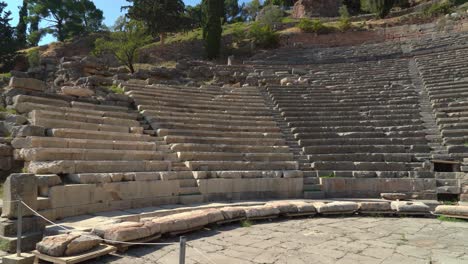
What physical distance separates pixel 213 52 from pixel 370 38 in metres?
10.3

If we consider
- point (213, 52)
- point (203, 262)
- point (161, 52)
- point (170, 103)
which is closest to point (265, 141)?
point (170, 103)

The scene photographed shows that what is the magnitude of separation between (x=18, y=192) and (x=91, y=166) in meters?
2.05

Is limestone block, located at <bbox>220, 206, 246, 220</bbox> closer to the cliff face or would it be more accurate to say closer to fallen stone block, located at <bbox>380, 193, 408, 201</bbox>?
fallen stone block, located at <bbox>380, 193, 408, 201</bbox>

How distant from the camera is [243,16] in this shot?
50.5 meters

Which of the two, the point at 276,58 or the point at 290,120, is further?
the point at 276,58

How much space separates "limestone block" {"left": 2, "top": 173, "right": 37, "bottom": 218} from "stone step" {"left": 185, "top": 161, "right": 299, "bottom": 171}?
4.21 meters

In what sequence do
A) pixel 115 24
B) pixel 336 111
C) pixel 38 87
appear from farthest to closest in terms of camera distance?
pixel 115 24
pixel 336 111
pixel 38 87

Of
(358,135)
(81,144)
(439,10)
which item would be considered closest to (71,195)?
(81,144)

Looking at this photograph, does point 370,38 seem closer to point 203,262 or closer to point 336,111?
point 336,111

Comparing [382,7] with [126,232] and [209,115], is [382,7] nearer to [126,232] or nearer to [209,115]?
[209,115]

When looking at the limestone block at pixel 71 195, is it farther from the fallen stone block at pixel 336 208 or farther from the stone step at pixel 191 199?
the fallen stone block at pixel 336 208

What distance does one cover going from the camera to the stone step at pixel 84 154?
23.0 ft

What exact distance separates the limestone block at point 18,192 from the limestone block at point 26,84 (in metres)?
4.36

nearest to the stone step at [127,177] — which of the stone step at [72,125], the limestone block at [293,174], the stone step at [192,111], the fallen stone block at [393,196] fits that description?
the stone step at [72,125]
